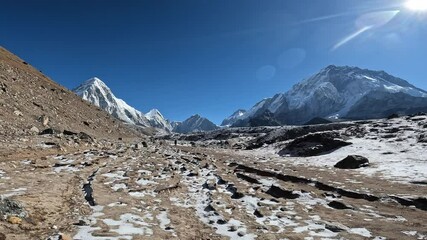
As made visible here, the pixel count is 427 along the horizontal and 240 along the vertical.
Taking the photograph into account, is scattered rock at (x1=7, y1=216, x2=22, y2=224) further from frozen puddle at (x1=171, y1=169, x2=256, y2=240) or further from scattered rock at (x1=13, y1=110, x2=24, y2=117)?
scattered rock at (x1=13, y1=110, x2=24, y2=117)

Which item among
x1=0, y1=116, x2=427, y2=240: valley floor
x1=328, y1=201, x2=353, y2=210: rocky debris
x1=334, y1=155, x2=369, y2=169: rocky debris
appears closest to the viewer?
x1=0, y1=116, x2=427, y2=240: valley floor

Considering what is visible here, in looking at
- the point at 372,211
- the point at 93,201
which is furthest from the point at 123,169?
the point at 372,211

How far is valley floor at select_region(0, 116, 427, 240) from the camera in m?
10.6

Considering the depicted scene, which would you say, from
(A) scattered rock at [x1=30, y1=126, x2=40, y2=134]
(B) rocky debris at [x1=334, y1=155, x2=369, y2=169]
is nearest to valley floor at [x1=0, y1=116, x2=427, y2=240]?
(B) rocky debris at [x1=334, y1=155, x2=369, y2=169]

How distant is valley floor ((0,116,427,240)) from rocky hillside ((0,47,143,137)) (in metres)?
13.7

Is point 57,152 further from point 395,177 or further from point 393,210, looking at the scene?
point 395,177

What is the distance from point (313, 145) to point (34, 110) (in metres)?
39.4

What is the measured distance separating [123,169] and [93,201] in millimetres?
9667

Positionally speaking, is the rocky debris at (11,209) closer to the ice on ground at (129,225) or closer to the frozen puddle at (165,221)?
the ice on ground at (129,225)

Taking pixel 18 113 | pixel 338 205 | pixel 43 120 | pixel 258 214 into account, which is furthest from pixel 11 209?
pixel 43 120

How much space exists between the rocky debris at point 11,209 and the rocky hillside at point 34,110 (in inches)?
881

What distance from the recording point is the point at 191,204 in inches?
581

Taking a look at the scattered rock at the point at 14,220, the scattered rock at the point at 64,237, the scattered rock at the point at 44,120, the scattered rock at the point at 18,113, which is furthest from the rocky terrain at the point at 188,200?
the scattered rock at the point at 44,120

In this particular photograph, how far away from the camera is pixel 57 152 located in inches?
1093
